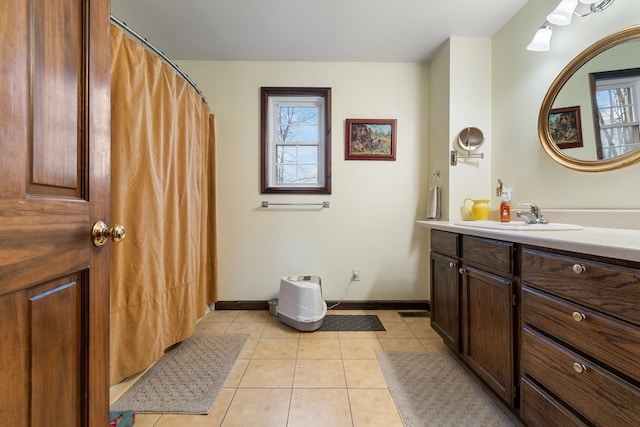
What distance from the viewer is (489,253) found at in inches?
47.1

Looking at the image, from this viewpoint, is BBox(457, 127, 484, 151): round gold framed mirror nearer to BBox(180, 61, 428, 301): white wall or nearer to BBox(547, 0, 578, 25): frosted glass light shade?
BBox(180, 61, 428, 301): white wall

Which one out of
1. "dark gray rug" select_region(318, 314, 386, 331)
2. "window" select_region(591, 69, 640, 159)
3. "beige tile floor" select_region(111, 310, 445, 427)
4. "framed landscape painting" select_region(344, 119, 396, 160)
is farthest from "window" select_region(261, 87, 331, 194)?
"window" select_region(591, 69, 640, 159)

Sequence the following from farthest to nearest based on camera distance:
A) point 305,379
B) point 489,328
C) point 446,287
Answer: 1. point 446,287
2. point 305,379
3. point 489,328

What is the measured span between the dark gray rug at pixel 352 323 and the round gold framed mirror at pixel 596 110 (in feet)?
5.47

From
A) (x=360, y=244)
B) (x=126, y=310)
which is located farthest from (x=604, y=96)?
(x=126, y=310)

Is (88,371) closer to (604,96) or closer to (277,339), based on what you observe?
(277,339)

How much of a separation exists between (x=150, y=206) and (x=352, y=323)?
1700 millimetres

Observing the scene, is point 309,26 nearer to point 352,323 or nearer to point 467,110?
point 467,110

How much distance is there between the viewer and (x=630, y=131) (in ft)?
3.90

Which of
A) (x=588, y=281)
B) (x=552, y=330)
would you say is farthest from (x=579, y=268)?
(x=552, y=330)

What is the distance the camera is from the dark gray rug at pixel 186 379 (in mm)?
1239

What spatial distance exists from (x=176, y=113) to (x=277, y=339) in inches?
68.3

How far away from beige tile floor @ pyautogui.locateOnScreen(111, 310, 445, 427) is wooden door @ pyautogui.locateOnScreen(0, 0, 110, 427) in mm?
711

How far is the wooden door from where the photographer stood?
463 millimetres
